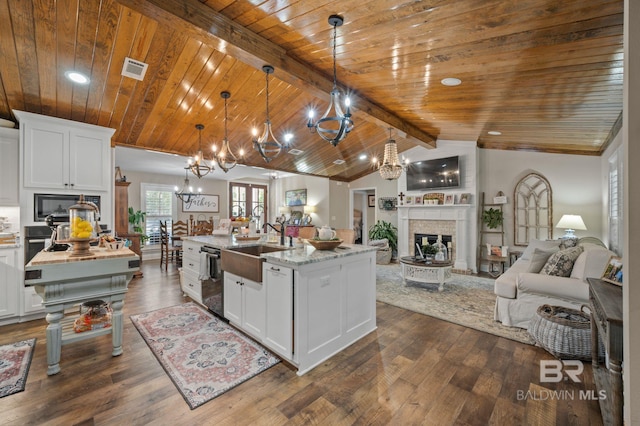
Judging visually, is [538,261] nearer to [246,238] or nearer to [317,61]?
[317,61]

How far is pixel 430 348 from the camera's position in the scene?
2580 millimetres

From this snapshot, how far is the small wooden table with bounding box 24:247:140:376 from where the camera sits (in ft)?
6.68

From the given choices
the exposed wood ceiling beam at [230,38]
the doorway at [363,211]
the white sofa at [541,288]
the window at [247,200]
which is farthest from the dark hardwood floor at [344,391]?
the doorway at [363,211]

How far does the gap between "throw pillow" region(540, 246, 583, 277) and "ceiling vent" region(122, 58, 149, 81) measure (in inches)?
188

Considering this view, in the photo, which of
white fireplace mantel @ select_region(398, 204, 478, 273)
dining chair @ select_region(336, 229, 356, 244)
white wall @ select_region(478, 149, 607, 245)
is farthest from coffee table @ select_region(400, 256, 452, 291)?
white wall @ select_region(478, 149, 607, 245)

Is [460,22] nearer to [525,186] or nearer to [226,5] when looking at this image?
[226,5]

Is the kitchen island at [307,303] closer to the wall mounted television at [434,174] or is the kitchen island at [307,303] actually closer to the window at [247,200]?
the wall mounted television at [434,174]

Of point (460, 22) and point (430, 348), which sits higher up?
point (460, 22)

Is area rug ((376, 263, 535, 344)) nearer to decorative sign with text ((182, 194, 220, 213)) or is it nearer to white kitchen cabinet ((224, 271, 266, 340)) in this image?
white kitchen cabinet ((224, 271, 266, 340))

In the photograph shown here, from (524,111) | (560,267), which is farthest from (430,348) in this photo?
(524,111)

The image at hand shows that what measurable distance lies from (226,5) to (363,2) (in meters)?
1.01

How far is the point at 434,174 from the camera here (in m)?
6.43

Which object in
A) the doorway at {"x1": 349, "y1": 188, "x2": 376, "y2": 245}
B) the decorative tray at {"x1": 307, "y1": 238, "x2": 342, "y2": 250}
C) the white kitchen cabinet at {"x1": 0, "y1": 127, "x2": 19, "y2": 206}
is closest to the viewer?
the decorative tray at {"x1": 307, "y1": 238, "x2": 342, "y2": 250}

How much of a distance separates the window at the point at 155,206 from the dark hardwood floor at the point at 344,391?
5140 millimetres
